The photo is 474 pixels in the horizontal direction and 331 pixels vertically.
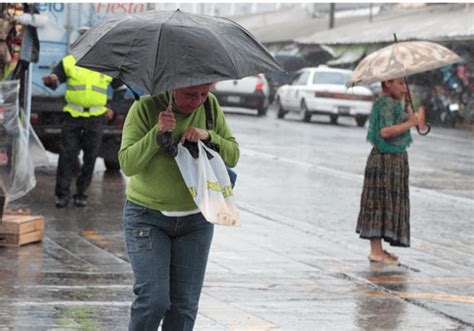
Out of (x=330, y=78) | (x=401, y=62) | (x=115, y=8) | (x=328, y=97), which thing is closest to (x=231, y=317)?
(x=401, y=62)

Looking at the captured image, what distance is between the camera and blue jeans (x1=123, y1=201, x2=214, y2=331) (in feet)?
18.9

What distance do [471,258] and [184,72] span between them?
659cm

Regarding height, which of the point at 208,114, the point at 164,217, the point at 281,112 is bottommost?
the point at 281,112

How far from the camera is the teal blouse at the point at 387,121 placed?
1067 centimetres

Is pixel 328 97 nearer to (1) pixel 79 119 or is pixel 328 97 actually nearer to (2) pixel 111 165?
(2) pixel 111 165

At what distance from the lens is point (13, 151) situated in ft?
37.7

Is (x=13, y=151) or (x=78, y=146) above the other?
(x=13, y=151)

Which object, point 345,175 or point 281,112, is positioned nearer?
point 345,175

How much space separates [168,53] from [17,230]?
5.40 metres

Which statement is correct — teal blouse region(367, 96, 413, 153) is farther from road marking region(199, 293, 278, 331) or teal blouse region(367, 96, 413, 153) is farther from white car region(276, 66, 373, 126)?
white car region(276, 66, 373, 126)

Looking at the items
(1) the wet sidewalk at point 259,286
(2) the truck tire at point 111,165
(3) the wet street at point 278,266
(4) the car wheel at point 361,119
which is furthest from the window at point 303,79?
(1) the wet sidewalk at point 259,286

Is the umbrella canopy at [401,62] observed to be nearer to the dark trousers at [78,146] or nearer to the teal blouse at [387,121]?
the teal blouse at [387,121]

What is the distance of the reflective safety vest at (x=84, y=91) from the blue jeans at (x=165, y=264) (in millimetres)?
7566

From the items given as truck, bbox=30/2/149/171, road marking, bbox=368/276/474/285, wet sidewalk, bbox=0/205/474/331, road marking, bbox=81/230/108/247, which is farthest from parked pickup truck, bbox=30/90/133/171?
road marking, bbox=368/276/474/285
